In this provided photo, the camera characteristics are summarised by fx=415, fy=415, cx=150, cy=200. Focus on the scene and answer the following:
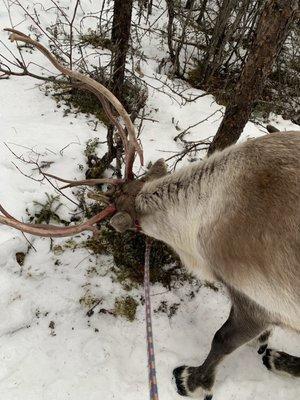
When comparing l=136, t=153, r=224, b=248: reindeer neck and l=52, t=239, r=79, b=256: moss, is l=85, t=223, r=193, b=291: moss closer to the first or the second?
l=52, t=239, r=79, b=256: moss

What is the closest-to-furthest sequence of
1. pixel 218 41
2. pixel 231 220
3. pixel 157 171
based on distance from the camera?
pixel 231 220, pixel 157 171, pixel 218 41

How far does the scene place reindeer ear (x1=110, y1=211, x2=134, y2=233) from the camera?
2438 mm

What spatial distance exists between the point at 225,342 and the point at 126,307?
0.83 meters

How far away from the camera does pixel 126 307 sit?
316 centimetres

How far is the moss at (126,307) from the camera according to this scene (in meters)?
3.12

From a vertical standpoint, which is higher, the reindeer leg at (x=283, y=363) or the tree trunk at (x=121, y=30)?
the tree trunk at (x=121, y=30)

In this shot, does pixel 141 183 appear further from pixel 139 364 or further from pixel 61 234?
pixel 139 364

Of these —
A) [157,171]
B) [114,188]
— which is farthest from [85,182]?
[157,171]

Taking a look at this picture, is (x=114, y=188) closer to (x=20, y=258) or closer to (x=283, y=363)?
(x=20, y=258)

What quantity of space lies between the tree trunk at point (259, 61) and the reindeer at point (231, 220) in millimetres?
712

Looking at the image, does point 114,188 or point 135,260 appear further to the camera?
point 135,260

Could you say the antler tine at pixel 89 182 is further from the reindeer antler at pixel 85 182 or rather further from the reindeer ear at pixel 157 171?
the reindeer ear at pixel 157 171

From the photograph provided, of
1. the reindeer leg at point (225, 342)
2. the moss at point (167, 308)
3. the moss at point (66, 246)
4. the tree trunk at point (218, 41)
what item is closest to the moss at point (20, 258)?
the moss at point (66, 246)

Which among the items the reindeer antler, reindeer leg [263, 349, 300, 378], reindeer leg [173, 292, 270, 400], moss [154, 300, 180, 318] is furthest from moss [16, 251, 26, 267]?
reindeer leg [263, 349, 300, 378]
